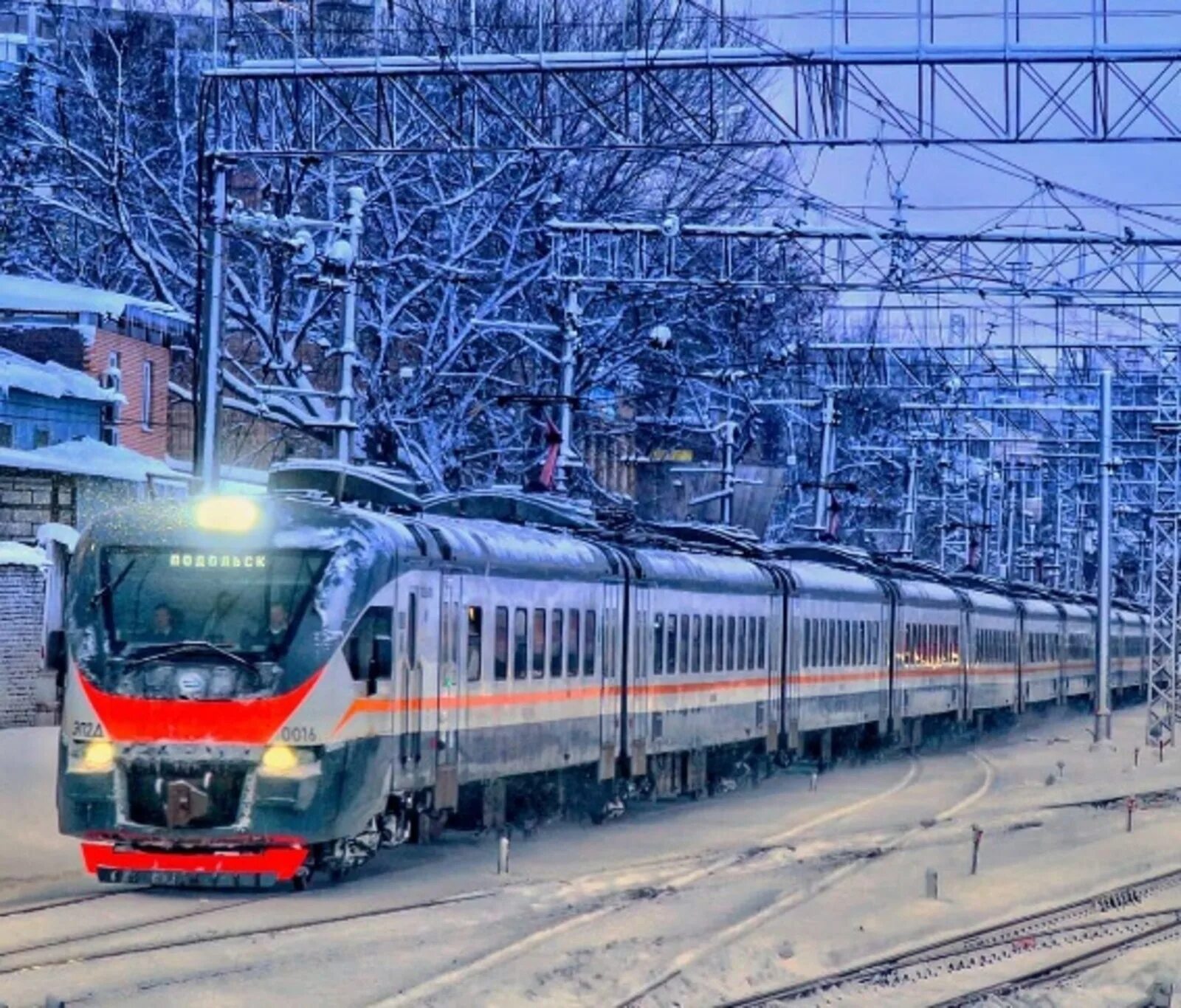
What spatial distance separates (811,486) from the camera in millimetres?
44062

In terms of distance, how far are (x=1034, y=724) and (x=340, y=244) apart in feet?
115

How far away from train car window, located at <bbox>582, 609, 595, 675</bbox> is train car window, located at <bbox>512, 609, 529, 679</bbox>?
1845 mm

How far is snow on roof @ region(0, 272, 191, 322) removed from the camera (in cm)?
4247

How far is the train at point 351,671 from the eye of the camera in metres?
17.3

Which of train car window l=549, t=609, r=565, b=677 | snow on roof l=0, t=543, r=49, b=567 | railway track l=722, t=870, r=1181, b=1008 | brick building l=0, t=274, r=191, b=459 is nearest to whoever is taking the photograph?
railway track l=722, t=870, r=1181, b=1008

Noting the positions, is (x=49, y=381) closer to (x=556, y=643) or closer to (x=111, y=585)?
(x=556, y=643)

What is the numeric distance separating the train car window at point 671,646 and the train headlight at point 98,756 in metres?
10.8

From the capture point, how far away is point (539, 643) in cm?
2272

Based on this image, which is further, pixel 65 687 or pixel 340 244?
pixel 340 244

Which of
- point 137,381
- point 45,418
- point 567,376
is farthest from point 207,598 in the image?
point 137,381

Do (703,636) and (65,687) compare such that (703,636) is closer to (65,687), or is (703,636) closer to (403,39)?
(65,687)

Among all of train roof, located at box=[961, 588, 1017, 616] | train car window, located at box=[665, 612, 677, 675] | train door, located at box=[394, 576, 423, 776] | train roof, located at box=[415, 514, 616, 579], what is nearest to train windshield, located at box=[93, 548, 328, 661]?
train door, located at box=[394, 576, 423, 776]

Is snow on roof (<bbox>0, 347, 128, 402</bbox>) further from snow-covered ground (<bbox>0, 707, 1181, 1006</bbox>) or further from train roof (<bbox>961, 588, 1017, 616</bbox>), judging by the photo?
train roof (<bbox>961, 588, 1017, 616</bbox>)


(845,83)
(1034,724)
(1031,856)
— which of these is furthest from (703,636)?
(1034,724)
